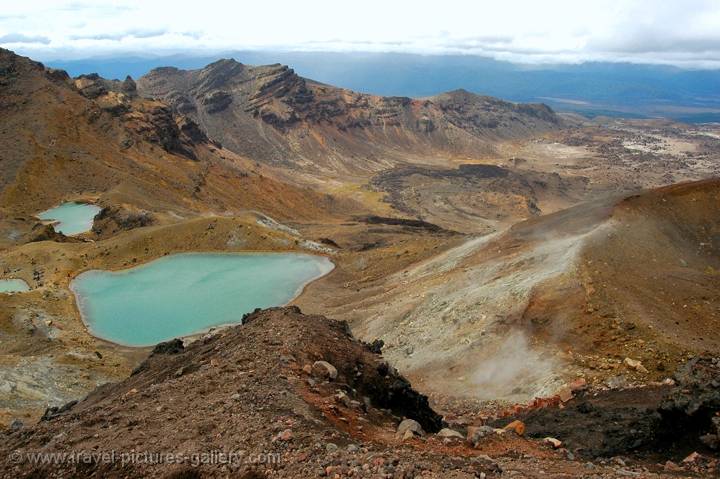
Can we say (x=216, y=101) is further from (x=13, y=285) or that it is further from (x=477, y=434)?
(x=477, y=434)

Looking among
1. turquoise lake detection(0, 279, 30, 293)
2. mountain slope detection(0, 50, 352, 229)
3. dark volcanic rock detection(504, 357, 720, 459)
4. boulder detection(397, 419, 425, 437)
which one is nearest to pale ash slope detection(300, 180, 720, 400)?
dark volcanic rock detection(504, 357, 720, 459)

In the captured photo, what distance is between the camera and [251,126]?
170 meters

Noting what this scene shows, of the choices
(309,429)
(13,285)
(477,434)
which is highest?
(309,429)

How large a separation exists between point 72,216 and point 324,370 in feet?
202

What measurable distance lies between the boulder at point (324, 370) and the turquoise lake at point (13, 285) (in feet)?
112

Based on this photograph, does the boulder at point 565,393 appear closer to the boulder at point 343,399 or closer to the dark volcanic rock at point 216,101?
the boulder at point 343,399

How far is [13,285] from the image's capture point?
41375mm

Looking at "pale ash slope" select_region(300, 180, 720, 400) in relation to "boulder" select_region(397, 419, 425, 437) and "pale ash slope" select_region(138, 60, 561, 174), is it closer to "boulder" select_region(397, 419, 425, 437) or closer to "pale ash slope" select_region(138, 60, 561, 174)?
"boulder" select_region(397, 419, 425, 437)

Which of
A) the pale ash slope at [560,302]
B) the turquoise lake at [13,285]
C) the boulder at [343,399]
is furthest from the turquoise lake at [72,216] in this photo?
the boulder at [343,399]

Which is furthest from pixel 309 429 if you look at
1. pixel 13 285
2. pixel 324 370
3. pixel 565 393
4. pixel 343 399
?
pixel 13 285

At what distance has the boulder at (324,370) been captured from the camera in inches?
604

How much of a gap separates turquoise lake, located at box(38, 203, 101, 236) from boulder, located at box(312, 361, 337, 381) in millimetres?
54020

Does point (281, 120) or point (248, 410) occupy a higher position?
point (281, 120)

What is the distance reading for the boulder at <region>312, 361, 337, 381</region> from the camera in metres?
15.3
